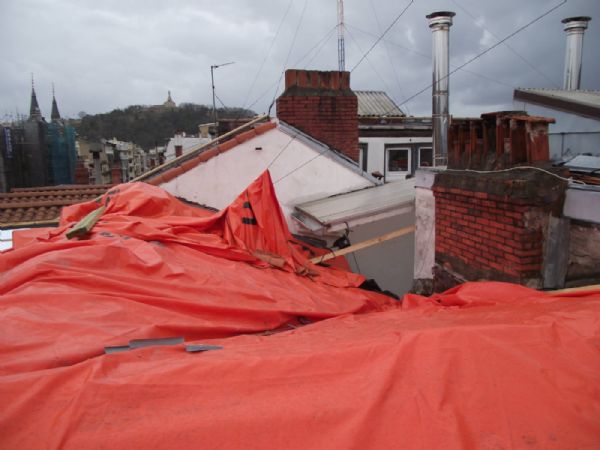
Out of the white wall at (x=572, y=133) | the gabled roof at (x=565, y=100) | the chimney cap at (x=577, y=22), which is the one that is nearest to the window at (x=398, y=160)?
the gabled roof at (x=565, y=100)

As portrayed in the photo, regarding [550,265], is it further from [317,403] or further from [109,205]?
[109,205]

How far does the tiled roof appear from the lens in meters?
8.58

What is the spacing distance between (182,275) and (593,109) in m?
10.0

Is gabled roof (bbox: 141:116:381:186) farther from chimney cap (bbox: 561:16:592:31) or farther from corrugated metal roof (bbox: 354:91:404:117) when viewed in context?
chimney cap (bbox: 561:16:592:31)

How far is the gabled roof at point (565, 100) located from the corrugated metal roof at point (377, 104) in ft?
20.0

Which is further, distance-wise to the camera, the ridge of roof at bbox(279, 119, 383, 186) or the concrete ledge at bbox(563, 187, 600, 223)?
the ridge of roof at bbox(279, 119, 383, 186)

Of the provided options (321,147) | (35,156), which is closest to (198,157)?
(321,147)

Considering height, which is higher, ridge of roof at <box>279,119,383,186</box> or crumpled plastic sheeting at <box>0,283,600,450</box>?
ridge of roof at <box>279,119,383,186</box>

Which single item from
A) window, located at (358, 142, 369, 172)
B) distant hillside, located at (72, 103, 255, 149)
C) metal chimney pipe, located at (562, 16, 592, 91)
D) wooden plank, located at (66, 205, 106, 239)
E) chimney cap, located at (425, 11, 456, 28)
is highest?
distant hillside, located at (72, 103, 255, 149)

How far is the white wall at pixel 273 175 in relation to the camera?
7629 millimetres

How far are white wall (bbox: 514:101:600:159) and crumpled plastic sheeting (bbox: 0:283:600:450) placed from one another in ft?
31.4

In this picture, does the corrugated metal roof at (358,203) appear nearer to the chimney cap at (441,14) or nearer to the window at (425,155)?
the chimney cap at (441,14)

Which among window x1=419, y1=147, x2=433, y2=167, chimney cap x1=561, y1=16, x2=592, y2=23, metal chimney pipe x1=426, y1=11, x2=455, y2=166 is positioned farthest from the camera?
window x1=419, y1=147, x2=433, y2=167

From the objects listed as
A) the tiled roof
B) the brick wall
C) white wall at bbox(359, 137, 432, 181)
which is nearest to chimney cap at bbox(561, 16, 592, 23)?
white wall at bbox(359, 137, 432, 181)
